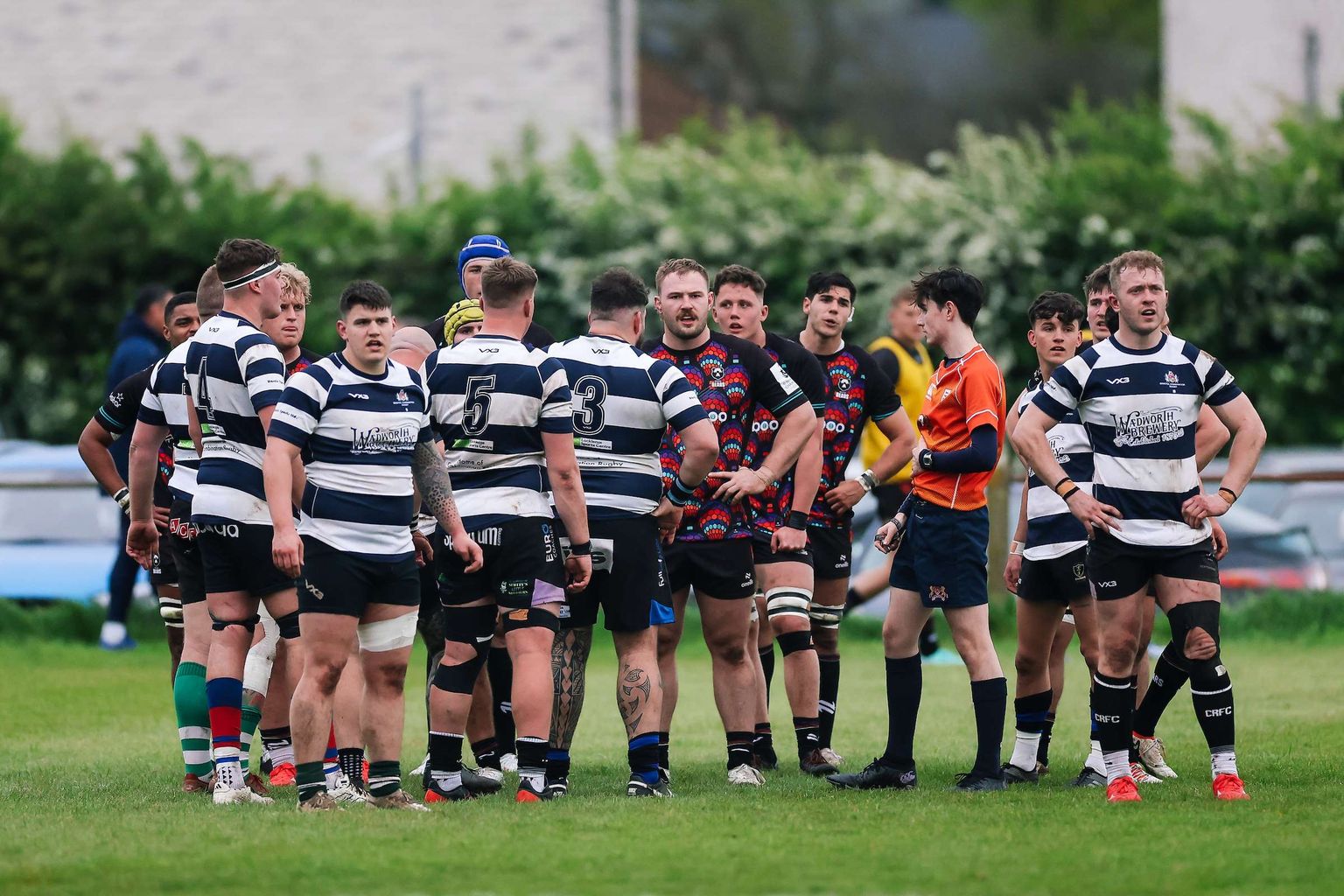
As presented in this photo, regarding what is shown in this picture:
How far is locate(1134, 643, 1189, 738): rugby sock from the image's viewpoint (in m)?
8.23

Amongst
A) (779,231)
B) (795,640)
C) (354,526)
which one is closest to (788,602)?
(795,640)

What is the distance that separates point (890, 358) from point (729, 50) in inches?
1592

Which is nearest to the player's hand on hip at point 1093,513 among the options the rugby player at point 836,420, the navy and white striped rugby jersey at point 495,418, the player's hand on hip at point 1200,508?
the player's hand on hip at point 1200,508

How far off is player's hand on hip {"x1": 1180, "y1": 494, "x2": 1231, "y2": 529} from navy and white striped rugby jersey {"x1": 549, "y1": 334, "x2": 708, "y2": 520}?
1.98 m

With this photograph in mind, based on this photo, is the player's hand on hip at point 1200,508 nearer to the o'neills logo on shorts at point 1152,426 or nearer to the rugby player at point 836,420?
the o'neills logo on shorts at point 1152,426

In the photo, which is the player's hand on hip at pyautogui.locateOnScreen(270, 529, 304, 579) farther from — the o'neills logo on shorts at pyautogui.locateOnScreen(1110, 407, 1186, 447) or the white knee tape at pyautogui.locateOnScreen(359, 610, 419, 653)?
the o'neills logo on shorts at pyautogui.locateOnScreen(1110, 407, 1186, 447)

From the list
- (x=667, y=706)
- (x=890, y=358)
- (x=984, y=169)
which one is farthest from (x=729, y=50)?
(x=667, y=706)

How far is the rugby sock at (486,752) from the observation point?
845cm

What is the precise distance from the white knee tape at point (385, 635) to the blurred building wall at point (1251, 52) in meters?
21.9

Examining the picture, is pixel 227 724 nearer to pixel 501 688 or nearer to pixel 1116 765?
pixel 501 688

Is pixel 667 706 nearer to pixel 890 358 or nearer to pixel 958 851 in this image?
pixel 958 851

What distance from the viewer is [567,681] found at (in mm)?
7988

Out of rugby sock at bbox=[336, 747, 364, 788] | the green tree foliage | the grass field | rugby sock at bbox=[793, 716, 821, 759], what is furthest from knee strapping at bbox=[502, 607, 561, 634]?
the green tree foliage

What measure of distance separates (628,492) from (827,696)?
1958mm
